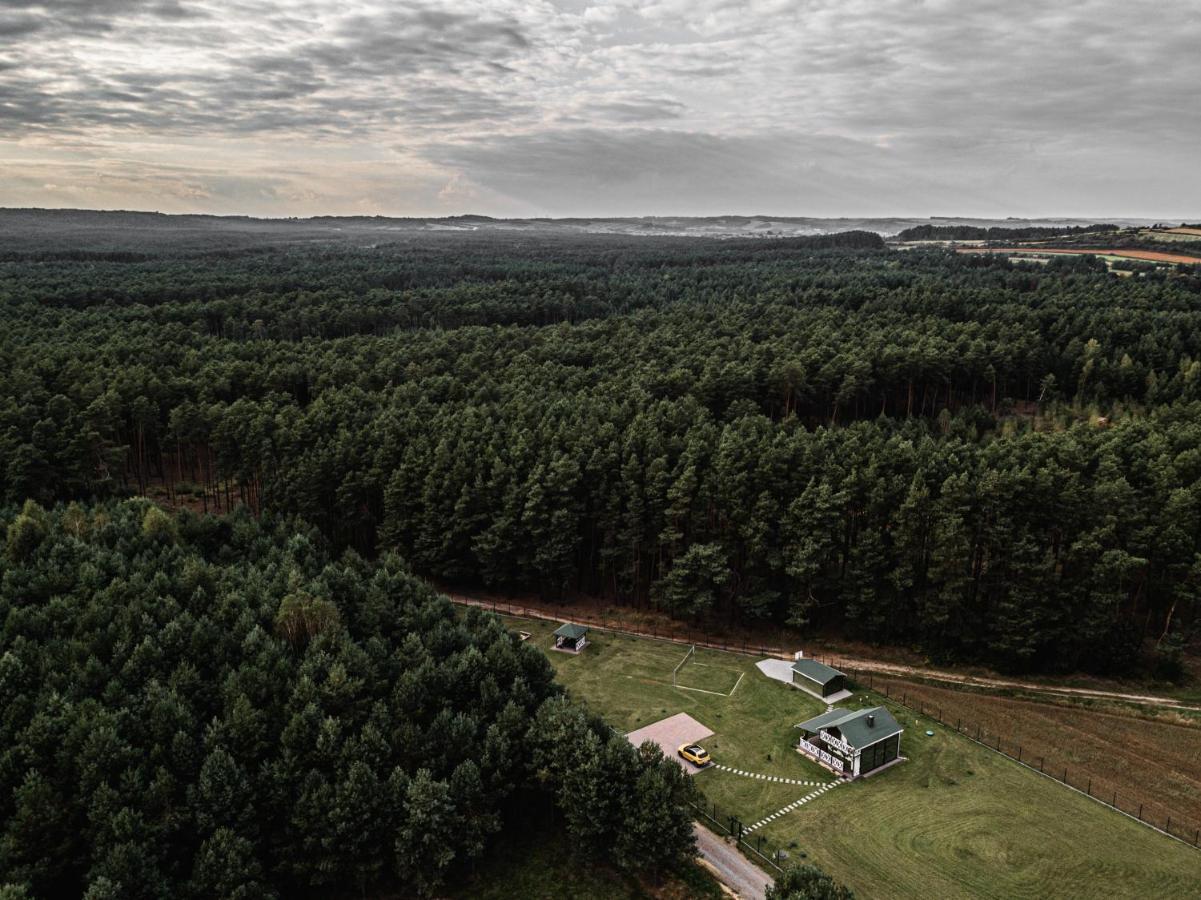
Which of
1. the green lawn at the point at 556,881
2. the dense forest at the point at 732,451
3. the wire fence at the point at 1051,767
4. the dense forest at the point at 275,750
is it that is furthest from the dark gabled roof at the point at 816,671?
the green lawn at the point at 556,881

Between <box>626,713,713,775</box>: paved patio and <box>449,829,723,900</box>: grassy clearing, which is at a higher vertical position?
<box>626,713,713,775</box>: paved patio

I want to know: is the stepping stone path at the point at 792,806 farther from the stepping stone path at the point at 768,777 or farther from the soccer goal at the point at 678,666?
→ the soccer goal at the point at 678,666

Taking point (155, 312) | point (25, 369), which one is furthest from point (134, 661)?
point (155, 312)

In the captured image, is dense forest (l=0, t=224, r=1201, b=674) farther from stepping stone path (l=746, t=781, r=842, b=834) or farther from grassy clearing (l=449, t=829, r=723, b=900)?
grassy clearing (l=449, t=829, r=723, b=900)

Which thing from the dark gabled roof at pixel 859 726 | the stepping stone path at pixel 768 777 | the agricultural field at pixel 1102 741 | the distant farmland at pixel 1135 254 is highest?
the distant farmland at pixel 1135 254

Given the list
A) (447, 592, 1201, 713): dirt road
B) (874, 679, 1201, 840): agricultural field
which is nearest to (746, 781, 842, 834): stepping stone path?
(874, 679, 1201, 840): agricultural field

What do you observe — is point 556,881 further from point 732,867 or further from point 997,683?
point 997,683

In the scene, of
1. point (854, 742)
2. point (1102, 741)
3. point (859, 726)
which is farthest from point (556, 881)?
point (1102, 741)
